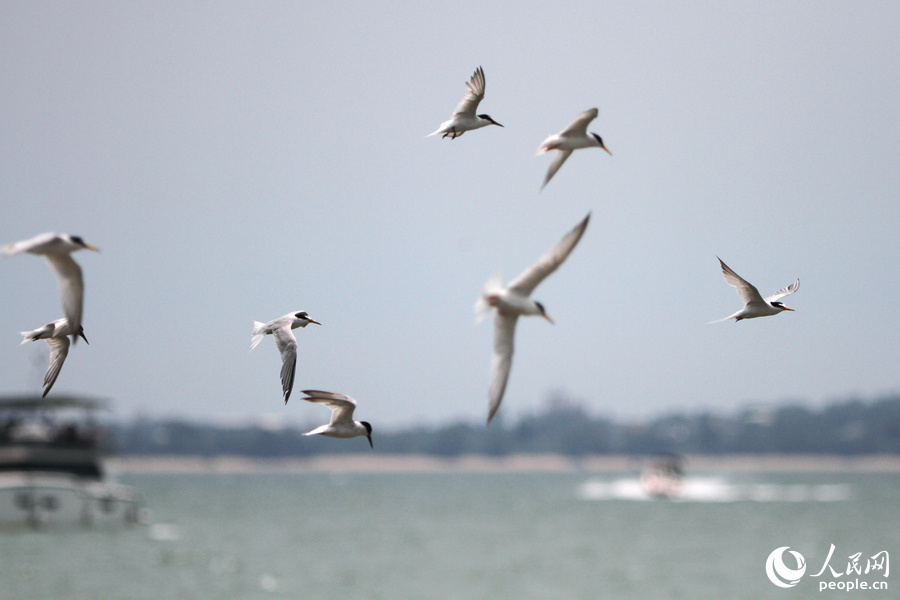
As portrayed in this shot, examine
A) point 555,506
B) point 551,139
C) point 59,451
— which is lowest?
point 555,506

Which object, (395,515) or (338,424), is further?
(395,515)

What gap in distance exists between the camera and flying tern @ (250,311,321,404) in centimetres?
431

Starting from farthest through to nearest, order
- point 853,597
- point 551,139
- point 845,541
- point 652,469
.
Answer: point 652,469, point 845,541, point 853,597, point 551,139

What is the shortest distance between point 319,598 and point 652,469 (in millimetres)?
107349

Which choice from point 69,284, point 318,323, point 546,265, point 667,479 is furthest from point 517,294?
point 667,479

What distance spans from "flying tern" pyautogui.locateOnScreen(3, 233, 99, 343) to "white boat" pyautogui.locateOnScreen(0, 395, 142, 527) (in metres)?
62.6

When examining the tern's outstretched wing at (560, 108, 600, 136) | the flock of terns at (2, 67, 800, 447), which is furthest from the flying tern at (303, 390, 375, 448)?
the tern's outstretched wing at (560, 108, 600, 136)

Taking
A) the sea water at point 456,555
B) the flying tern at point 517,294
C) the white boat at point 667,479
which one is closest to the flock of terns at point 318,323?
the flying tern at point 517,294

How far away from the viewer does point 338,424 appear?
16.3 feet

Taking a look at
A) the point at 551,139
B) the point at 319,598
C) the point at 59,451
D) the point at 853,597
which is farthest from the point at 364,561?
the point at 551,139

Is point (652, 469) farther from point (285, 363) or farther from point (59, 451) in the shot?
point (285, 363)

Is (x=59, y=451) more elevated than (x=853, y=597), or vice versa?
(x=59, y=451)

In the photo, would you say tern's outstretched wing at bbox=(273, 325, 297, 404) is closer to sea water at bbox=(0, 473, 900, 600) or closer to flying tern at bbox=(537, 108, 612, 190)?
flying tern at bbox=(537, 108, 612, 190)

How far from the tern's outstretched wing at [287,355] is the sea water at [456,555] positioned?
5473cm
